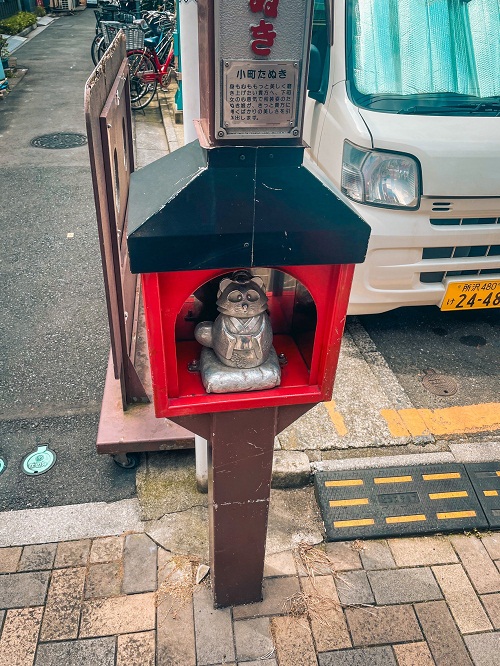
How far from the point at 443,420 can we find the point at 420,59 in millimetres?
2238

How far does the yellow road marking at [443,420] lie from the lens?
10.3ft

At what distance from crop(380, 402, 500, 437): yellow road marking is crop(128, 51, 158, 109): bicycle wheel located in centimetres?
801

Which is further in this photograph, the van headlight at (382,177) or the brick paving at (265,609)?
the van headlight at (382,177)

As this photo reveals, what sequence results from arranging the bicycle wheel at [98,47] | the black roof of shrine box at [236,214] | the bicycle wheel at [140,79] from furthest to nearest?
the bicycle wheel at [98,47] < the bicycle wheel at [140,79] < the black roof of shrine box at [236,214]

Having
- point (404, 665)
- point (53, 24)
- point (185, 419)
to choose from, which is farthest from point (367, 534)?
point (53, 24)

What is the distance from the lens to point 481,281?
3.50 m

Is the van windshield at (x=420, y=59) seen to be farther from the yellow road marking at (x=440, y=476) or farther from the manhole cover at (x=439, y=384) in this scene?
the yellow road marking at (x=440, y=476)

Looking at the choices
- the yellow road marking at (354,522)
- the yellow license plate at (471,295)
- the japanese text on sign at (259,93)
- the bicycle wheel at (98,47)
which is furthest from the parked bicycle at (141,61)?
the japanese text on sign at (259,93)

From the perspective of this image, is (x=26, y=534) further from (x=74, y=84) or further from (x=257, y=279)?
(x=74, y=84)

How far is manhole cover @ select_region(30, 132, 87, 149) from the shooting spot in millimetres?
7793

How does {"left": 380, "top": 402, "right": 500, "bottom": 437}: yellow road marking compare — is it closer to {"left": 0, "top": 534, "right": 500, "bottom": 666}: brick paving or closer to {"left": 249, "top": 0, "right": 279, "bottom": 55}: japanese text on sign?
{"left": 0, "top": 534, "right": 500, "bottom": 666}: brick paving

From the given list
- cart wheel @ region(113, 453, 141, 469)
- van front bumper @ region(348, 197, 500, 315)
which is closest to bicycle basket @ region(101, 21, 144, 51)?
van front bumper @ region(348, 197, 500, 315)

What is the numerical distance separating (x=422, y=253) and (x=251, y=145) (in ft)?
7.64

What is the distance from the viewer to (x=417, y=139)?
307 centimetres
